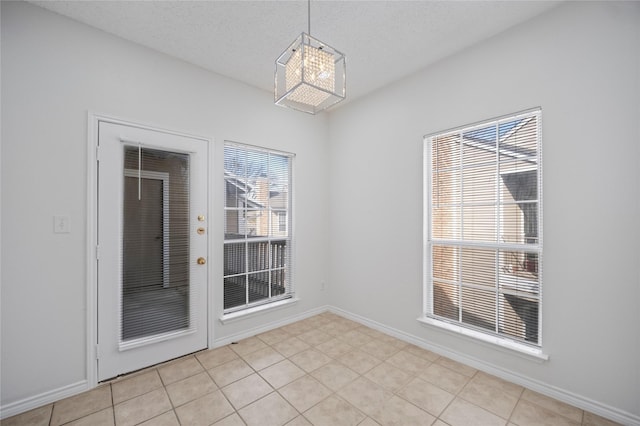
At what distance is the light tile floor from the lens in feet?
6.16

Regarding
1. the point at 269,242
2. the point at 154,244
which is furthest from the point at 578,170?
the point at 154,244

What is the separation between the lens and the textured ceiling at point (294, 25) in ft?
6.80

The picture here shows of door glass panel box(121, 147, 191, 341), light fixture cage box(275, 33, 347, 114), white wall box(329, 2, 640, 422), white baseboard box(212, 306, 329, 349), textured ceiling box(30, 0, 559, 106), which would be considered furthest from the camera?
white baseboard box(212, 306, 329, 349)

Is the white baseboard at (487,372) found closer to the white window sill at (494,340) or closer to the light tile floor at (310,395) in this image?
the light tile floor at (310,395)

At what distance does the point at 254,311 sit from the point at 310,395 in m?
1.31

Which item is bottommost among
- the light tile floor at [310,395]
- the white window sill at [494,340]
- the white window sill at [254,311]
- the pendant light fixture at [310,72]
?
the light tile floor at [310,395]

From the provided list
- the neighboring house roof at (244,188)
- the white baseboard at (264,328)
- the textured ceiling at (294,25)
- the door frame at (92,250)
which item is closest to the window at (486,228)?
the textured ceiling at (294,25)

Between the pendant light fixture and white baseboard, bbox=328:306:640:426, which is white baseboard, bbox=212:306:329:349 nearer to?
white baseboard, bbox=328:306:640:426

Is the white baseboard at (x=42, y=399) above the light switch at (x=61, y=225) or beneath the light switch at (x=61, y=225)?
beneath

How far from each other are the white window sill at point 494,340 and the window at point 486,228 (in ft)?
0.07

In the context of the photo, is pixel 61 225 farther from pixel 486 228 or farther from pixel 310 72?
pixel 486 228

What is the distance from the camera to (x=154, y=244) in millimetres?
2561

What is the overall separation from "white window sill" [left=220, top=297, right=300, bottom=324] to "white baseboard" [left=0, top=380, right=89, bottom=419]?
3.86ft

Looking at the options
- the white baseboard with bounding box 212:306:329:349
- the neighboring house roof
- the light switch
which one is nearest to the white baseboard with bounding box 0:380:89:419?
the white baseboard with bounding box 212:306:329:349
